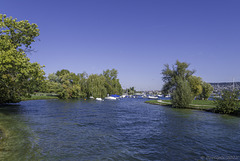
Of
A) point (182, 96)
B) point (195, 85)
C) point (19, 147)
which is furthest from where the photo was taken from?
point (195, 85)

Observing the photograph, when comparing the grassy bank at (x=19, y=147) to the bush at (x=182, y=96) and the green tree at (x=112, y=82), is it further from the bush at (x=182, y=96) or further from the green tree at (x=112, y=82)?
the green tree at (x=112, y=82)

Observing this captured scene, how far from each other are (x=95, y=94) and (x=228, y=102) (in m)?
72.2

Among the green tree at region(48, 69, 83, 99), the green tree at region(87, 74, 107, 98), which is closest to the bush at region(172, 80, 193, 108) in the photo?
the green tree at region(87, 74, 107, 98)

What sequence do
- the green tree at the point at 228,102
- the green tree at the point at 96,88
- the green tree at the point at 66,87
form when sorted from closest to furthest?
the green tree at the point at 228,102 < the green tree at the point at 66,87 < the green tree at the point at 96,88

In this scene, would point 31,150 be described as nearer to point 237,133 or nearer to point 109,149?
point 109,149

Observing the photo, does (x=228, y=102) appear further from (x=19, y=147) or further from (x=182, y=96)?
(x=19, y=147)

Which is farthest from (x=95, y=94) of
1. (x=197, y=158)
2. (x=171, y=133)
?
(x=197, y=158)

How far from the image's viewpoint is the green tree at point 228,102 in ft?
111

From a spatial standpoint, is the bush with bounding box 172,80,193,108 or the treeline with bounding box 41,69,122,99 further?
the treeline with bounding box 41,69,122,99

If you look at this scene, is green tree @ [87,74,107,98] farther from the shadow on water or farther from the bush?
the shadow on water

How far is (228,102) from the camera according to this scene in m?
34.2

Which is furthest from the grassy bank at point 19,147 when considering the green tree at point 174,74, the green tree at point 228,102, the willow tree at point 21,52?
the green tree at point 174,74

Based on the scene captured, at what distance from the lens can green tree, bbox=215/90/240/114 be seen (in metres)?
33.9

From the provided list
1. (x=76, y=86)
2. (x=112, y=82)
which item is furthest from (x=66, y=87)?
(x=112, y=82)
